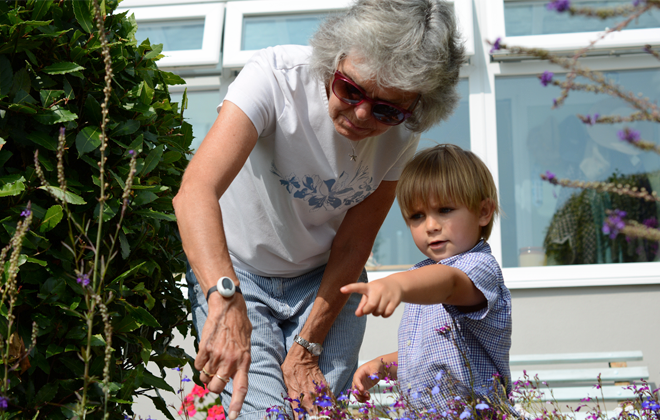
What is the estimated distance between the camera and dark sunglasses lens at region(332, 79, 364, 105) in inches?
67.6

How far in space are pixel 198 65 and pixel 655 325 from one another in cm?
407

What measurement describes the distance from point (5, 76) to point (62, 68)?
0.51 ft

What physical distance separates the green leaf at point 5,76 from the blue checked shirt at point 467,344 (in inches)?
51.5

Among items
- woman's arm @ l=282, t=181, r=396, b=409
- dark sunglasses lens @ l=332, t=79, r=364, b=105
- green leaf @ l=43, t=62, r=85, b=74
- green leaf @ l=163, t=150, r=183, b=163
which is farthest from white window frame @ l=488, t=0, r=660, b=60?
green leaf @ l=43, t=62, r=85, b=74

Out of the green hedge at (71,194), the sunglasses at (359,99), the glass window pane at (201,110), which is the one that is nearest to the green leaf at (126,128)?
the green hedge at (71,194)

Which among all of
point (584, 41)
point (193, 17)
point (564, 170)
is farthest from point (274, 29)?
point (564, 170)

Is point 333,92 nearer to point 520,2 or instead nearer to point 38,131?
point 38,131

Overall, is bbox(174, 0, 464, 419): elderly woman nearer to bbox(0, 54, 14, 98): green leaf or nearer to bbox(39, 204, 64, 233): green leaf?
bbox(39, 204, 64, 233): green leaf

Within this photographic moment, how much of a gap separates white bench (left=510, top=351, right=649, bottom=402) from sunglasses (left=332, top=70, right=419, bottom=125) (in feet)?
8.66

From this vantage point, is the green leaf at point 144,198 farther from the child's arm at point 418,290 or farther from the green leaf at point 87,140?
the child's arm at point 418,290

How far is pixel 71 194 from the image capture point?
1.55 m

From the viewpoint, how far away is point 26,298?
1.59 meters

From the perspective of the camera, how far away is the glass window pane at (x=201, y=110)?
477 cm

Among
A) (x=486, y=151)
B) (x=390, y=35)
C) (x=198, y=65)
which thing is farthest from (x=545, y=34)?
(x=390, y=35)
